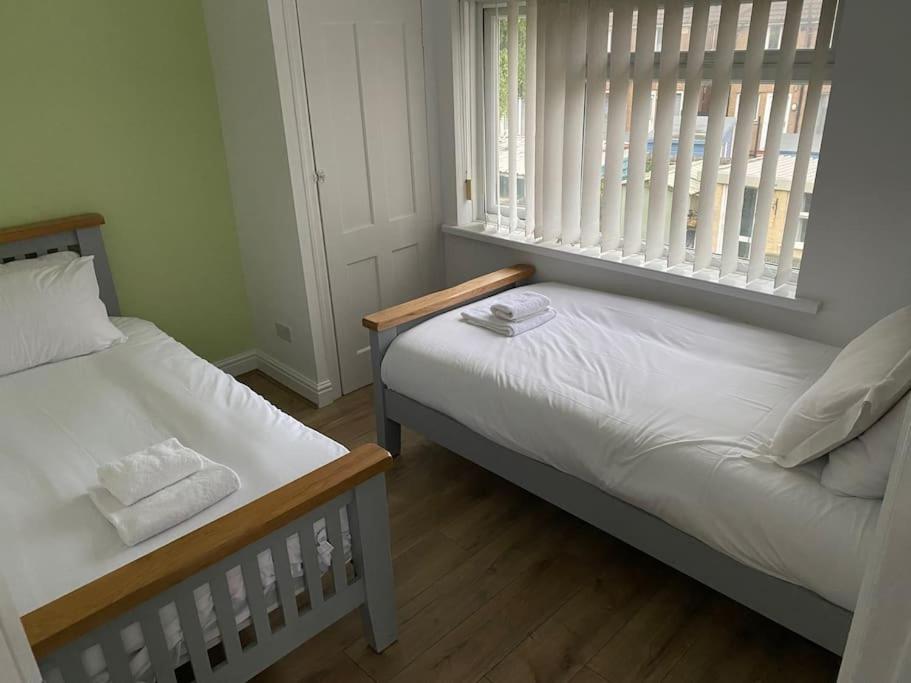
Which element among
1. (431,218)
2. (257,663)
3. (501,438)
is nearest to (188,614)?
(257,663)

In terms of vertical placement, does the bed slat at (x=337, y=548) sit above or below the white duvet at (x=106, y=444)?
below

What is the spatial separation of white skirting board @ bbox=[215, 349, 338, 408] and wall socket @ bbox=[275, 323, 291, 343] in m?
0.15

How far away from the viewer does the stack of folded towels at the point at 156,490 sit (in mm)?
1612

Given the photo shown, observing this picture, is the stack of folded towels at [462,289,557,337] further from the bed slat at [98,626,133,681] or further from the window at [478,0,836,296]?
the bed slat at [98,626,133,681]

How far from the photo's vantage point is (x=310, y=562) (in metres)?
1.69

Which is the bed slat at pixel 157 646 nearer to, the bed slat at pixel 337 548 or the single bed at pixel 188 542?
the single bed at pixel 188 542

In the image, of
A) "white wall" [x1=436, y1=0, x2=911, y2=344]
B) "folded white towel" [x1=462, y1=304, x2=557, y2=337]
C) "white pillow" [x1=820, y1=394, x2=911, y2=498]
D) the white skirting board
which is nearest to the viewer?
"white pillow" [x1=820, y1=394, x2=911, y2=498]

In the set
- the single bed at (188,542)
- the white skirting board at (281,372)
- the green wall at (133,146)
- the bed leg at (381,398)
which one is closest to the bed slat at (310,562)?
the single bed at (188,542)

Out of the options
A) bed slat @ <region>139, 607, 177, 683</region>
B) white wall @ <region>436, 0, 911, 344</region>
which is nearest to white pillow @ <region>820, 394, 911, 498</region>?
white wall @ <region>436, 0, 911, 344</region>

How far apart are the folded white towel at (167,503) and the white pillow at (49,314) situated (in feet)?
3.41

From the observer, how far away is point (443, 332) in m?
2.61

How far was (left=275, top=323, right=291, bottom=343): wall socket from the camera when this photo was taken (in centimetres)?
336

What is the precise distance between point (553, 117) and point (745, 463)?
5.69 feet

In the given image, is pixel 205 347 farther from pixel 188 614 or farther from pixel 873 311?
pixel 873 311
